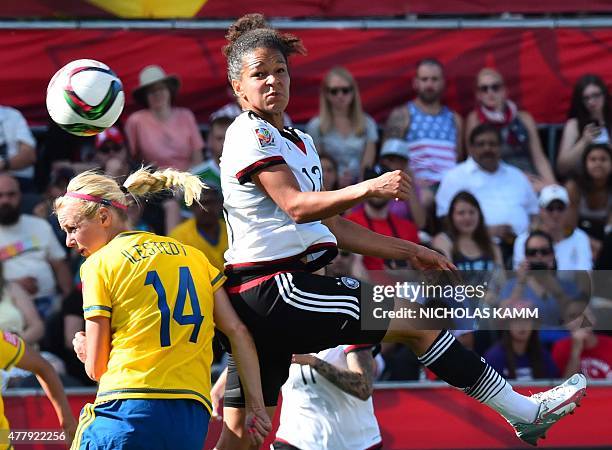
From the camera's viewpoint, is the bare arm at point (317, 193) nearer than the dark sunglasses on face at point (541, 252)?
Yes

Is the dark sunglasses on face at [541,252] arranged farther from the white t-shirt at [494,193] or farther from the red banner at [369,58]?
the red banner at [369,58]

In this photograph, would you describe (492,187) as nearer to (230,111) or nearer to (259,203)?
(230,111)

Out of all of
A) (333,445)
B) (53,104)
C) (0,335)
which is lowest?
(333,445)

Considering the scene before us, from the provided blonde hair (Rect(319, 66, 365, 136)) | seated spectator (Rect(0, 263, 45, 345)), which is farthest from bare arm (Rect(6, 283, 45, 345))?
blonde hair (Rect(319, 66, 365, 136))

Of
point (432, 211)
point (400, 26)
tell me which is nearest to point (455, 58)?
point (400, 26)

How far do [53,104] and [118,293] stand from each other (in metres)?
2.00

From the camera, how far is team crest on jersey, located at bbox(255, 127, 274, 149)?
5585mm

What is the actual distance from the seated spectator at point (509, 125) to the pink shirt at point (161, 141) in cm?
220

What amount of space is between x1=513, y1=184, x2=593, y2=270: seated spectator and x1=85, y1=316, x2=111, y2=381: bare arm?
4.90 metres

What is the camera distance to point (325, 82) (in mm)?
9953

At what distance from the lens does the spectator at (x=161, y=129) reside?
9.91 m

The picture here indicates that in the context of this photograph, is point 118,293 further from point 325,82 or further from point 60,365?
point 325,82

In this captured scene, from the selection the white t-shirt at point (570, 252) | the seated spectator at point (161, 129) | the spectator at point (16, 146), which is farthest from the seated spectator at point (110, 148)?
the white t-shirt at point (570, 252)

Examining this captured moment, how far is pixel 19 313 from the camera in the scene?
913 centimetres
